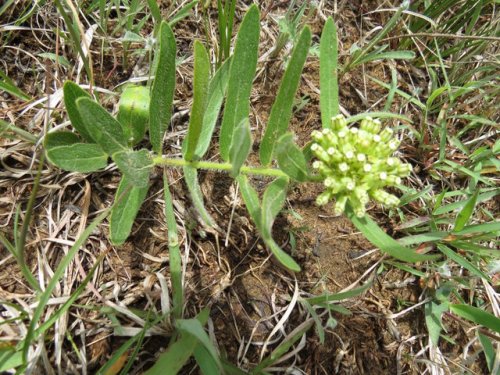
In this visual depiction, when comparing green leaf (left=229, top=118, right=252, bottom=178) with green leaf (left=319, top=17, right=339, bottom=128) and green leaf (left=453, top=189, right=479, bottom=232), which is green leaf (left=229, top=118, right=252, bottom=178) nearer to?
green leaf (left=319, top=17, right=339, bottom=128)

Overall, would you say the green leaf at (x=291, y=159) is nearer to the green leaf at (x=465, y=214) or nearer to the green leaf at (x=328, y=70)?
the green leaf at (x=328, y=70)

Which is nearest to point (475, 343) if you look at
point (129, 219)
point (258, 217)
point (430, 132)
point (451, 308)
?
point (451, 308)

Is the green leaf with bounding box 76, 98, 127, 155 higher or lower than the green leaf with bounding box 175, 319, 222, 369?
higher

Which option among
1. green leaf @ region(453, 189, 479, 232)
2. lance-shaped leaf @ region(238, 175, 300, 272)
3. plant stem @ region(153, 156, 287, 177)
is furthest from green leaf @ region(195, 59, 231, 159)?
green leaf @ region(453, 189, 479, 232)

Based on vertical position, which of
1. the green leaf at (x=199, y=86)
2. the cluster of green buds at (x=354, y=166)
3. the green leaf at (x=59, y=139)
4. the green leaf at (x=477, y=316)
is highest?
the green leaf at (x=199, y=86)

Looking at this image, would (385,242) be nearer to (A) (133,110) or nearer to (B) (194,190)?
(B) (194,190)

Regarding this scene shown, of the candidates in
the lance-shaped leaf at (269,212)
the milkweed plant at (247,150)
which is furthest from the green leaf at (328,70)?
the lance-shaped leaf at (269,212)
